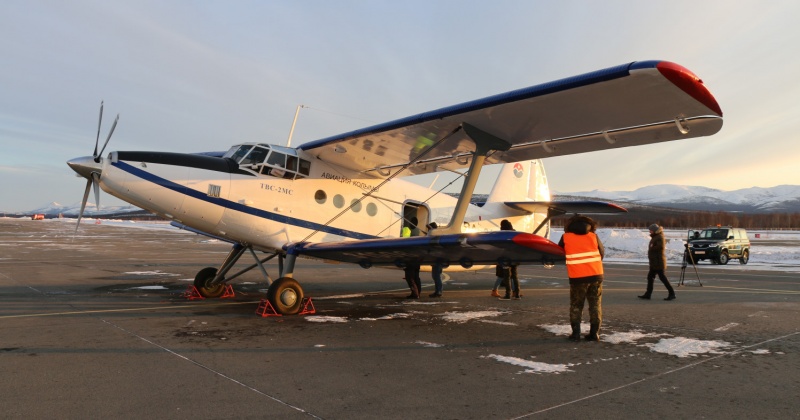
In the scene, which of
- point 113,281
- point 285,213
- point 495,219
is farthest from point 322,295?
point 113,281

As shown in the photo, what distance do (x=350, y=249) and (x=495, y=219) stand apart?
5650mm

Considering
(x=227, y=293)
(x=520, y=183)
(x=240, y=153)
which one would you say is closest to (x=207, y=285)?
(x=227, y=293)

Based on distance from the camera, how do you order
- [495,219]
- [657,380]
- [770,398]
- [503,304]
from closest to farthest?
[770,398]
[657,380]
[503,304]
[495,219]

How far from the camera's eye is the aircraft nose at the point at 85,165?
7.36 metres

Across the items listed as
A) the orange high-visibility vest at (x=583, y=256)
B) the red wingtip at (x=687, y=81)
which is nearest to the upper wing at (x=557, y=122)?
the red wingtip at (x=687, y=81)

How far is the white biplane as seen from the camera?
609 centimetres

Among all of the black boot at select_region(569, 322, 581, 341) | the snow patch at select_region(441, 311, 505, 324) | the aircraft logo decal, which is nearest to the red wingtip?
the black boot at select_region(569, 322, 581, 341)

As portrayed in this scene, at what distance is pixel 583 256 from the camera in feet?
20.5

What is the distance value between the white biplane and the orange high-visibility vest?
242 millimetres

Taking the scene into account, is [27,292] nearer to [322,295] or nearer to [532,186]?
[322,295]

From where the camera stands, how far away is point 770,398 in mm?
3930

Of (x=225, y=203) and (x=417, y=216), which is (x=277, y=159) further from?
(x=417, y=216)

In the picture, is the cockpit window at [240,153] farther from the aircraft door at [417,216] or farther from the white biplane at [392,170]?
the aircraft door at [417,216]

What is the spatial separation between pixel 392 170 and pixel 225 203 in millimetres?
3403
